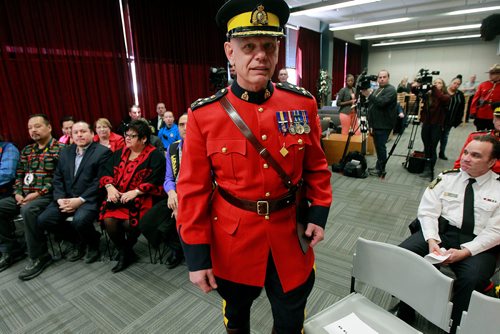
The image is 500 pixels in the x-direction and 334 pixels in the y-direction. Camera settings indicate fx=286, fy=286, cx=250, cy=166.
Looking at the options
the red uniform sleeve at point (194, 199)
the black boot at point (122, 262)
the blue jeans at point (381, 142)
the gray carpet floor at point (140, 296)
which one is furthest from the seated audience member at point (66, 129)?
the blue jeans at point (381, 142)

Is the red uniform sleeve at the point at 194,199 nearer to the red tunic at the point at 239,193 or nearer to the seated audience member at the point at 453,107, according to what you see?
the red tunic at the point at 239,193

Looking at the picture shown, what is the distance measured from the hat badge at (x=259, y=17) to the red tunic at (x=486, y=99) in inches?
183

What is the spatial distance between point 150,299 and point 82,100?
10.9 ft

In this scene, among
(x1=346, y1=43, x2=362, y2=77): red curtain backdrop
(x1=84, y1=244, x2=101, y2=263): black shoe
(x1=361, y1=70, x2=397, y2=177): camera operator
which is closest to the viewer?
(x1=84, y1=244, x2=101, y2=263): black shoe

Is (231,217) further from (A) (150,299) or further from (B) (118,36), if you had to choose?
(B) (118,36)

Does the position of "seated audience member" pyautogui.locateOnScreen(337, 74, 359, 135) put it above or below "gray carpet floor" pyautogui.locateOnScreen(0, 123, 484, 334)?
above

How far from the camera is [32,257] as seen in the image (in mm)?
2379

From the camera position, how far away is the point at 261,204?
0.97 metres

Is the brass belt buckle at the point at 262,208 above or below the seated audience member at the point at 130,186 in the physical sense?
above

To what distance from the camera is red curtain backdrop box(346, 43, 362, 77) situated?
37.8ft

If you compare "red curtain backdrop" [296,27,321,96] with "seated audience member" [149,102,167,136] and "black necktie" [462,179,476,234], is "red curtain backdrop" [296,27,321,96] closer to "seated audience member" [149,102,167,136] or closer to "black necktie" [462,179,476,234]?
"seated audience member" [149,102,167,136]

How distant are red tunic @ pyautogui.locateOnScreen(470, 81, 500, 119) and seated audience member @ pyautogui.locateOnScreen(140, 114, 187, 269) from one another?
4371 mm

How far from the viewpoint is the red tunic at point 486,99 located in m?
4.06

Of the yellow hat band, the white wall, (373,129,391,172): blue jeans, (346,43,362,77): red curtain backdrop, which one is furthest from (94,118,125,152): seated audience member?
the white wall
